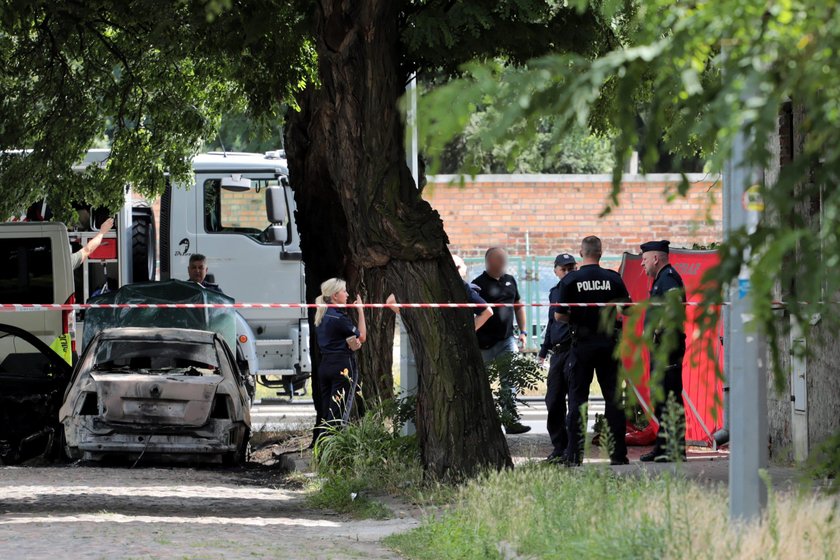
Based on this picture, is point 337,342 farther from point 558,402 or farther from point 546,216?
point 546,216

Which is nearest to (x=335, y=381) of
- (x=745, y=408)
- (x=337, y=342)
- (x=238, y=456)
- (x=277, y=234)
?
(x=337, y=342)

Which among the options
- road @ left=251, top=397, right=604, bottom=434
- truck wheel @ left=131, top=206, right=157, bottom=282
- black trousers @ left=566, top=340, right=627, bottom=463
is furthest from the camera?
truck wheel @ left=131, top=206, right=157, bottom=282

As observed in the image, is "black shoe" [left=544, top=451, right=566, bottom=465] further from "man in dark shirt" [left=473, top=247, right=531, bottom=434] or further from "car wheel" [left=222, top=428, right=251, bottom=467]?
"car wheel" [left=222, top=428, right=251, bottom=467]

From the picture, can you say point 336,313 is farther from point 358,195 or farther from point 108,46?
point 108,46

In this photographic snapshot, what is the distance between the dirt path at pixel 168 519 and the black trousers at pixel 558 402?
7.27ft

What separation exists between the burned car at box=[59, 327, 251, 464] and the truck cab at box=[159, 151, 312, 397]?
21.8 ft

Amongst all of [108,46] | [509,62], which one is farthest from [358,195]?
[108,46]

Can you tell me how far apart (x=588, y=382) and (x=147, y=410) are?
3.94m

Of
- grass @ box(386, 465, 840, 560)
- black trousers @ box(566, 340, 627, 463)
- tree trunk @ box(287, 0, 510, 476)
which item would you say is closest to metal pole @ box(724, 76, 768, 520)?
grass @ box(386, 465, 840, 560)

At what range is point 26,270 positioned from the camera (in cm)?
1716

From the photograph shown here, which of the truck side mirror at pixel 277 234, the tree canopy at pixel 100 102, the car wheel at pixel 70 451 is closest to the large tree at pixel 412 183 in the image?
the tree canopy at pixel 100 102

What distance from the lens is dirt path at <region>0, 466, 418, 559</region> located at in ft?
28.8

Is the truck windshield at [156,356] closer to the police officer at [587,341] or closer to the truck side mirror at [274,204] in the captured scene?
the police officer at [587,341]

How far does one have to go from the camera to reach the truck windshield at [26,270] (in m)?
17.0
